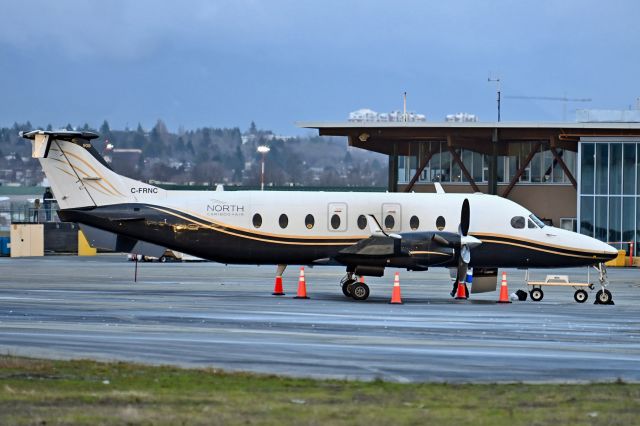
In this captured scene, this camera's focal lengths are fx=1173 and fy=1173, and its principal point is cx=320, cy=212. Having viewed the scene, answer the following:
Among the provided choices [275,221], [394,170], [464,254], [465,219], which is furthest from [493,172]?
[464,254]

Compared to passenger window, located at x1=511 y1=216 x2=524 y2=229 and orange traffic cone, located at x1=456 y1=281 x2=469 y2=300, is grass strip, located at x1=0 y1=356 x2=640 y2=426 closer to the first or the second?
orange traffic cone, located at x1=456 y1=281 x2=469 y2=300

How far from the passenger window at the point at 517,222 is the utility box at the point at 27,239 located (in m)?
43.4

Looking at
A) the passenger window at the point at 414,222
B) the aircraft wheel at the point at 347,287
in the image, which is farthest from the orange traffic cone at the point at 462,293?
the aircraft wheel at the point at 347,287

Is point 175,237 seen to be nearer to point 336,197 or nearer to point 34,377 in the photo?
point 336,197

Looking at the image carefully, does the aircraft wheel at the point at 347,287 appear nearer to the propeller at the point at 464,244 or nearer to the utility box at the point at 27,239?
the propeller at the point at 464,244

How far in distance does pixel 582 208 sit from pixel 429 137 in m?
10.7

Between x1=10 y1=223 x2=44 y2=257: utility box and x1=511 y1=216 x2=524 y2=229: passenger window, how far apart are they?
43352mm

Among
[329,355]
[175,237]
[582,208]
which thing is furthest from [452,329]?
[582,208]

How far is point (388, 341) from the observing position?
2250cm

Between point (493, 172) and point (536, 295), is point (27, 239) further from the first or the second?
point (536, 295)

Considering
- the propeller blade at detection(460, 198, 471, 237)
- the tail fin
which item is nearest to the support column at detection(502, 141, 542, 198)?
the propeller blade at detection(460, 198, 471, 237)

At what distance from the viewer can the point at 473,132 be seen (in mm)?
72750

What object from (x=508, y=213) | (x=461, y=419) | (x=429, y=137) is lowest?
(x=461, y=419)

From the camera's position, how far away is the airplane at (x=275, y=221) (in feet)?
121
